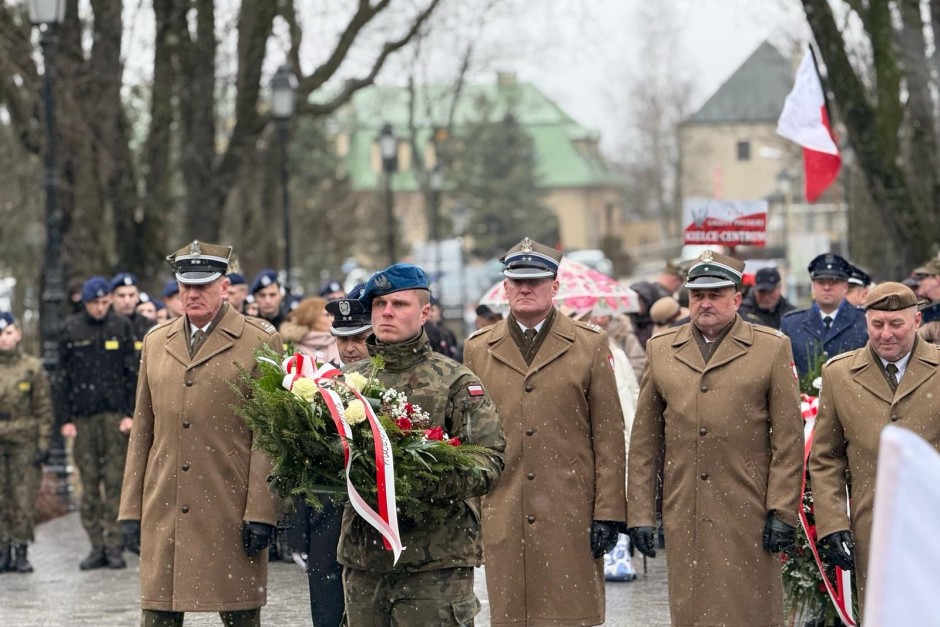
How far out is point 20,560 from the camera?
13.4m

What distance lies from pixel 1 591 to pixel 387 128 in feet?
79.4

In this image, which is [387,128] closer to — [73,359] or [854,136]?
[854,136]

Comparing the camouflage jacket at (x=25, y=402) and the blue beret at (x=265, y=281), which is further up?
the blue beret at (x=265, y=281)

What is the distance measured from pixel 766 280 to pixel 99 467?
572cm

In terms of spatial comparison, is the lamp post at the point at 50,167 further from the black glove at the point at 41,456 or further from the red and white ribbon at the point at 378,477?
the red and white ribbon at the point at 378,477

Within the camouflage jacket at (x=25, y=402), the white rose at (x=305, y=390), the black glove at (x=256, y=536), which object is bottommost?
the black glove at (x=256, y=536)

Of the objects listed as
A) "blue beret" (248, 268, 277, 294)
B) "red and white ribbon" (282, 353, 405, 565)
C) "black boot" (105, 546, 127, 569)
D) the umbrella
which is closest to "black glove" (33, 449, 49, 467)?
"black boot" (105, 546, 127, 569)

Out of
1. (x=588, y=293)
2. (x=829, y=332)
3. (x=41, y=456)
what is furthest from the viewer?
(x=41, y=456)

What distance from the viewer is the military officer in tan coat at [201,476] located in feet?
24.1

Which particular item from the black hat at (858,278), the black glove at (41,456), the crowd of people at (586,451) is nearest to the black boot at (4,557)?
the black glove at (41,456)

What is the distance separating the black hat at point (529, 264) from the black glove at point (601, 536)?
113 centimetres

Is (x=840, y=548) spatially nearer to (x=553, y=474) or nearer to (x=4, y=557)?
(x=553, y=474)

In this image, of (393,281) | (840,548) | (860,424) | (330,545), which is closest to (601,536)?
(840,548)

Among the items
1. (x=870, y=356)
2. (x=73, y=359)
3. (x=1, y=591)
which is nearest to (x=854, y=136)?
(x=73, y=359)
